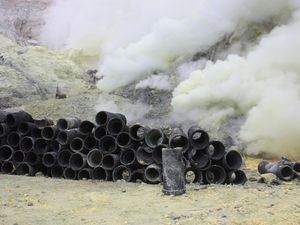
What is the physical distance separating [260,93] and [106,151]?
6.84 metres

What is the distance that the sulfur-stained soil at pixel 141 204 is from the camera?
21.3ft

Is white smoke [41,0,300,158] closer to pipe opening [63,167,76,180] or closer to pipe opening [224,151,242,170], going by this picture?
pipe opening [224,151,242,170]

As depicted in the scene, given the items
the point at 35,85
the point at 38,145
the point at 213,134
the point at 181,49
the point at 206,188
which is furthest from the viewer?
the point at 35,85

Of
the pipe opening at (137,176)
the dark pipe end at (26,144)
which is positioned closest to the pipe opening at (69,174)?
the dark pipe end at (26,144)

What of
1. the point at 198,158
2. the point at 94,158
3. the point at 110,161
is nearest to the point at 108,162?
the point at 110,161

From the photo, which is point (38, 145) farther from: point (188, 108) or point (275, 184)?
point (188, 108)

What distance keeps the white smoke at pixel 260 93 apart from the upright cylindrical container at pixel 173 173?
595 cm

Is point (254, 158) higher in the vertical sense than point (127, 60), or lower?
lower

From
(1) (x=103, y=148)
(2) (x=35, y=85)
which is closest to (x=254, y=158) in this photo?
(1) (x=103, y=148)

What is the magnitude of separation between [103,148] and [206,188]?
9.01ft

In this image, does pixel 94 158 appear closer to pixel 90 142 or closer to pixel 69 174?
pixel 90 142

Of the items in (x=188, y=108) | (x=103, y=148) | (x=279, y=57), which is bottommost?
(x=103, y=148)

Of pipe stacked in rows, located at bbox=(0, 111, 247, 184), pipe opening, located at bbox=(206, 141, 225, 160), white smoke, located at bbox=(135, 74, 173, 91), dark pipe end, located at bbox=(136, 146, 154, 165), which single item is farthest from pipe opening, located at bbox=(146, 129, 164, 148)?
white smoke, located at bbox=(135, 74, 173, 91)

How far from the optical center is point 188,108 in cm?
1741
